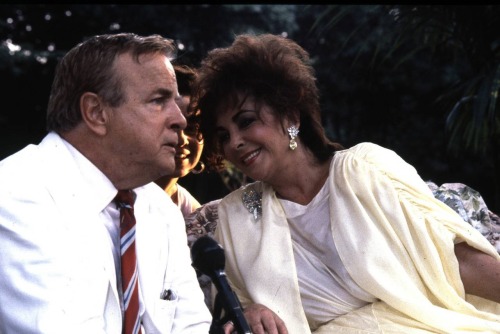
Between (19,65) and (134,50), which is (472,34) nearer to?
(134,50)

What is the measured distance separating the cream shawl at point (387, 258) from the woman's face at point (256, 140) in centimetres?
24

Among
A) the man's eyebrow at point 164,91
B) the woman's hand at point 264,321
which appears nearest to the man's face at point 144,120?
the man's eyebrow at point 164,91

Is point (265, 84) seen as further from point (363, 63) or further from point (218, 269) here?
point (363, 63)

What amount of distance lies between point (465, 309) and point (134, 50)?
5.40ft

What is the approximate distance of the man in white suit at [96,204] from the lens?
88.7 inches

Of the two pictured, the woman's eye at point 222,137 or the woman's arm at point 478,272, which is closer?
the woman's arm at point 478,272

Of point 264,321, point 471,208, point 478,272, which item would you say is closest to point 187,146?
point 264,321

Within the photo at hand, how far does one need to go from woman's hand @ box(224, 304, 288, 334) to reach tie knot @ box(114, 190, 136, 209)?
0.74 meters

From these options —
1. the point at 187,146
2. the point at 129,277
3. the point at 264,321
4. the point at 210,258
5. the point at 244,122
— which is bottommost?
the point at 264,321

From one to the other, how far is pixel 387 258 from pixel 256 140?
0.75m

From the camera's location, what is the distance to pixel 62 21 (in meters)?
10.8

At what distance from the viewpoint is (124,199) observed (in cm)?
272

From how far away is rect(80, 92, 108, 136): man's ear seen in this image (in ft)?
8.82

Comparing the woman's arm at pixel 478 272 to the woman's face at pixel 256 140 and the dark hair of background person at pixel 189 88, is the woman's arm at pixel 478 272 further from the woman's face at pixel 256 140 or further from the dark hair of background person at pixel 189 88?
the dark hair of background person at pixel 189 88
